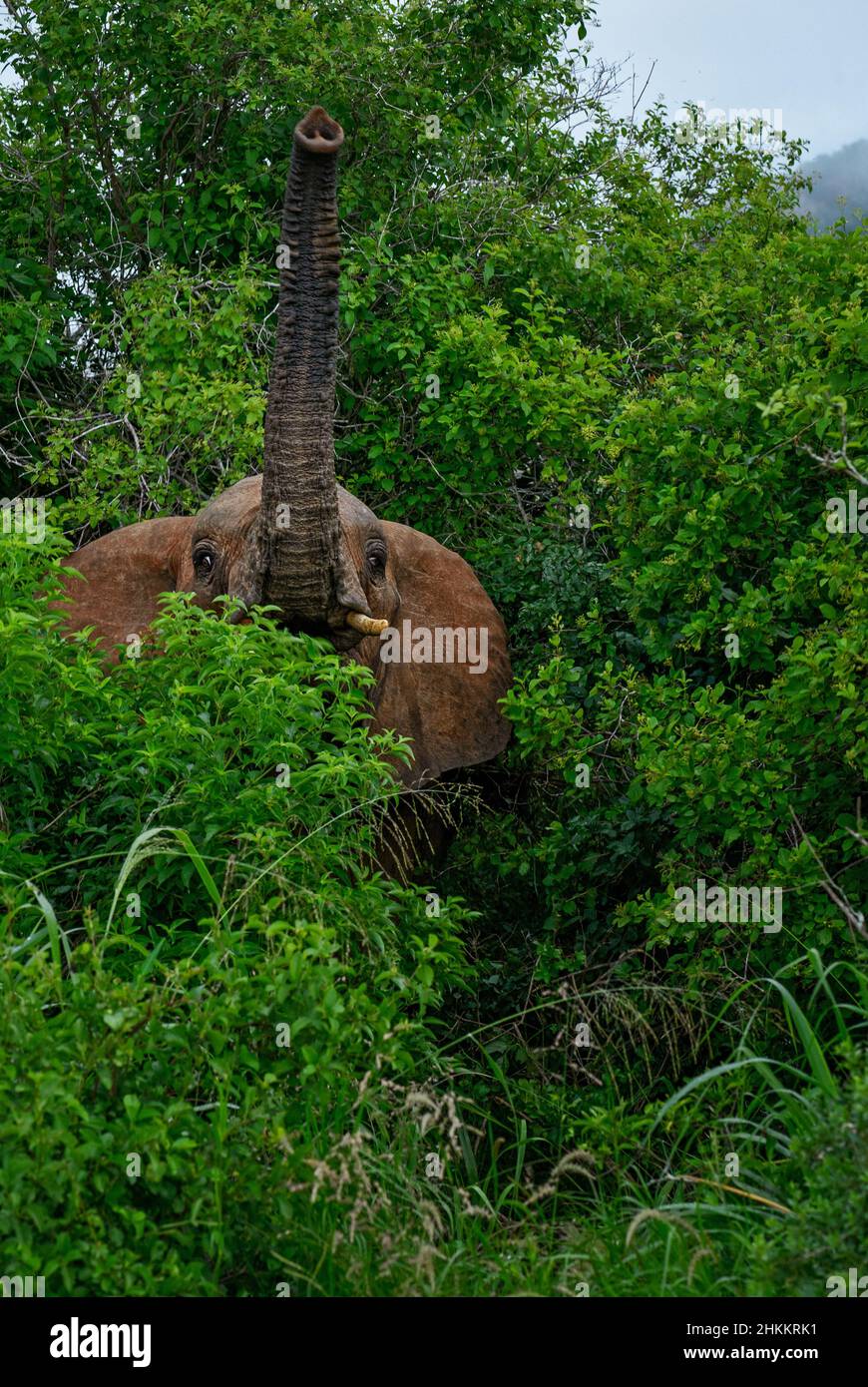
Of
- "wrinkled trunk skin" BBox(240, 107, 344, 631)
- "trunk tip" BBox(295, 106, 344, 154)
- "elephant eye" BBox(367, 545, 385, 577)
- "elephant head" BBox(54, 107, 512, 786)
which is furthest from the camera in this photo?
"elephant eye" BBox(367, 545, 385, 577)

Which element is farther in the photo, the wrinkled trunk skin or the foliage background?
the wrinkled trunk skin

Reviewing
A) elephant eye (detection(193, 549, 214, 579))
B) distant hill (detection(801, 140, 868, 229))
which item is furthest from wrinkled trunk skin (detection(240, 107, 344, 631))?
distant hill (detection(801, 140, 868, 229))

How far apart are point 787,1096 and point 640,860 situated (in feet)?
8.17

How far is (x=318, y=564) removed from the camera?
696cm

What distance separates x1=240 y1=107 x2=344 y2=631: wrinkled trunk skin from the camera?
6.29 m

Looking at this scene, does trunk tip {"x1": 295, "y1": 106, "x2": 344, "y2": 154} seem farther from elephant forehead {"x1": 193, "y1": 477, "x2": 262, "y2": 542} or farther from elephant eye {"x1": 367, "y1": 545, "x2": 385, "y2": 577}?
elephant eye {"x1": 367, "y1": 545, "x2": 385, "y2": 577}

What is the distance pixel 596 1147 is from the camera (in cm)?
543

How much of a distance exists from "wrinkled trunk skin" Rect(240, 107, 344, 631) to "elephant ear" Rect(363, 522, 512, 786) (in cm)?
131

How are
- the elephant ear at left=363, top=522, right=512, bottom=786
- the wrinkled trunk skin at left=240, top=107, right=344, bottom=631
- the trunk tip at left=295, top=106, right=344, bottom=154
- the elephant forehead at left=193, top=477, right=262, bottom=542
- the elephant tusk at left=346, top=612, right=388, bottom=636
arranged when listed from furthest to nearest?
1. the elephant ear at left=363, top=522, right=512, bottom=786
2. the elephant forehead at left=193, top=477, right=262, bottom=542
3. the elephant tusk at left=346, top=612, right=388, bottom=636
4. the wrinkled trunk skin at left=240, top=107, right=344, bottom=631
5. the trunk tip at left=295, top=106, right=344, bottom=154

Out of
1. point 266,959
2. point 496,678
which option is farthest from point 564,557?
point 266,959

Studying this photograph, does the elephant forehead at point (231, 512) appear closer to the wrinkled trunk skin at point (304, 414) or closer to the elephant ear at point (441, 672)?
the wrinkled trunk skin at point (304, 414)

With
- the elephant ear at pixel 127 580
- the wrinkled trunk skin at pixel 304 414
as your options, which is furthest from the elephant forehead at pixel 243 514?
the wrinkled trunk skin at pixel 304 414

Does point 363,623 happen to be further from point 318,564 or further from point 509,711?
point 509,711

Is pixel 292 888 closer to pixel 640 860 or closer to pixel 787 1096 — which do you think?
pixel 787 1096
